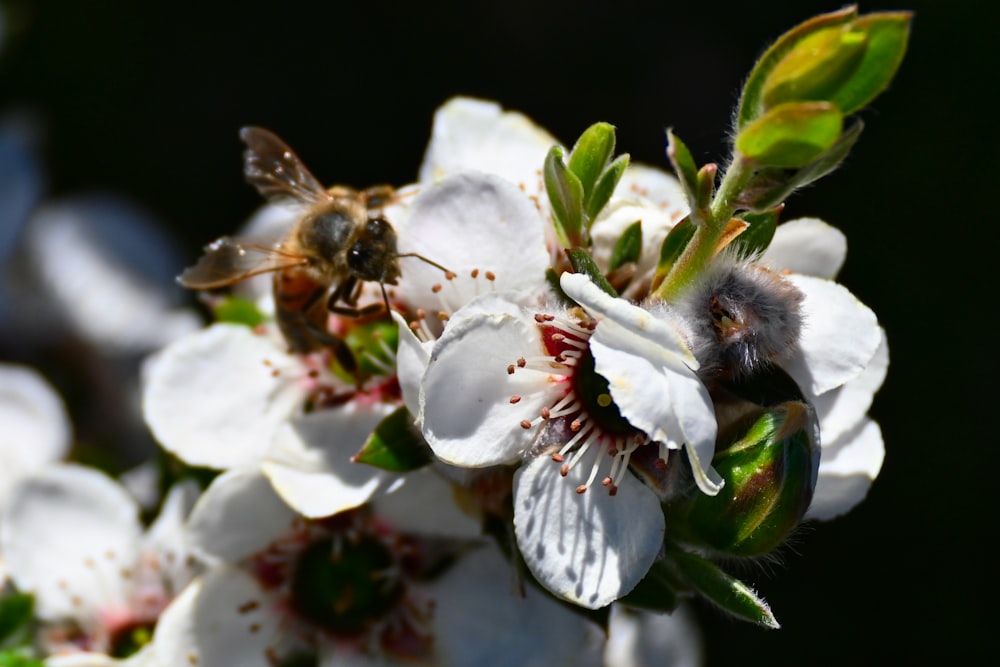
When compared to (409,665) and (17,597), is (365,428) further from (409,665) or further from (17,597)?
(17,597)

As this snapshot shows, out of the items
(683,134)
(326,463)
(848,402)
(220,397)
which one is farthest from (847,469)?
(683,134)

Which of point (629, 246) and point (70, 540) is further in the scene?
point (70, 540)

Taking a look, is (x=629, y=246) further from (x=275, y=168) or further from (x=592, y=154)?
(x=275, y=168)

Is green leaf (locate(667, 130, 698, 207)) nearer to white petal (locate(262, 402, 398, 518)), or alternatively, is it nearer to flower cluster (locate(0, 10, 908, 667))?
flower cluster (locate(0, 10, 908, 667))

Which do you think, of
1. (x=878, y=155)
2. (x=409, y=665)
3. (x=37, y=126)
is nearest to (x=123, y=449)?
(x=37, y=126)

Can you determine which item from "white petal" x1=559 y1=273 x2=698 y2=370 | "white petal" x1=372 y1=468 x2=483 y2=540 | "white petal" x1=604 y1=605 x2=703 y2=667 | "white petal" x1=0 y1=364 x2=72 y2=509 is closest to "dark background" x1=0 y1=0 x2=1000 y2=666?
"white petal" x1=604 y1=605 x2=703 y2=667
